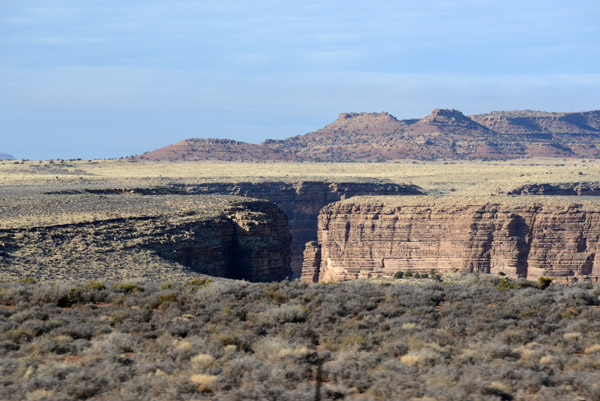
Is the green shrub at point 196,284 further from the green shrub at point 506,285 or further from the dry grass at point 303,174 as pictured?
the dry grass at point 303,174

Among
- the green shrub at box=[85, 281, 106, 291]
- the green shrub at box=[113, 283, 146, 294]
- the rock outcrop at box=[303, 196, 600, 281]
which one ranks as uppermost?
the green shrub at box=[85, 281, 106, 291]

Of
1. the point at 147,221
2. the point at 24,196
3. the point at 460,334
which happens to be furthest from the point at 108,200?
the point at 460,334

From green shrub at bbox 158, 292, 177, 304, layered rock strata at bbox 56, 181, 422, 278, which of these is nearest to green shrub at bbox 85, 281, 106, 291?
green shrub at bbox 158, 292, 177, 304

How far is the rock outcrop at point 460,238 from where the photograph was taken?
84.4 meters

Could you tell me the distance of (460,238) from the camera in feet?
288

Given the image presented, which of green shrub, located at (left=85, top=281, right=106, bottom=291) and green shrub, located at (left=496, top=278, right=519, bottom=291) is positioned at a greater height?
green shrub, located at (left=85, top=281, right=106, bottom=291)

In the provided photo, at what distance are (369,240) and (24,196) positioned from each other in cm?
3810

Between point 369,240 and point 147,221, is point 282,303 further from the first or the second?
point 369,240

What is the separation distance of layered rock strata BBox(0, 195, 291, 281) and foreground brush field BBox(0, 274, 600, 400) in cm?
1075

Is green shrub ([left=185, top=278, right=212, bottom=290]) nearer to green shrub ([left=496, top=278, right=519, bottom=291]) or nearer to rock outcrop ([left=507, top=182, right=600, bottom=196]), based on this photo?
green shrub ([left=496, top=278, right=519, bottom=291])

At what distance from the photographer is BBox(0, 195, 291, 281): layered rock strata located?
146ft

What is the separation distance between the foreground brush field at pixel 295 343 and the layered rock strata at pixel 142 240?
423 inches

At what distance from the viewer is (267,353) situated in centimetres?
2292

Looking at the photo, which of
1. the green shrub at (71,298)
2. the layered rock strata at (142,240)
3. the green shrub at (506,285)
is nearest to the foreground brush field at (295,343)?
the green shrub at (71,298)
